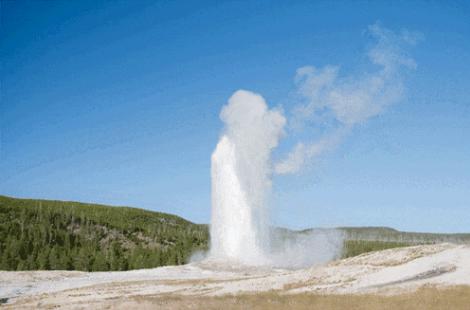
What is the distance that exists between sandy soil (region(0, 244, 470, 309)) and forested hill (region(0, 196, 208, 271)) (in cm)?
3085

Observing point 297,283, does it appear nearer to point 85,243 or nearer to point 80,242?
point 85,243

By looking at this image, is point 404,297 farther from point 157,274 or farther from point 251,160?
point 251,160

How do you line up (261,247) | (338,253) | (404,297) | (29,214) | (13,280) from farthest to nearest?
(29,214) < (338,253) < (261,247) < (13,280) < (404,297)

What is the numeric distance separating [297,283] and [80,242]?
109 metres

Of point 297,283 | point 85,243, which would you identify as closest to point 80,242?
point 85,243

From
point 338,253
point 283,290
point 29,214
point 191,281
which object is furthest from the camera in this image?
point 29,214

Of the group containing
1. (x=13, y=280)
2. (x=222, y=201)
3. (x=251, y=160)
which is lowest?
(x=13, y=280)

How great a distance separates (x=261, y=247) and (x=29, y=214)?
11046 cm

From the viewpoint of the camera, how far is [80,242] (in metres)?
140

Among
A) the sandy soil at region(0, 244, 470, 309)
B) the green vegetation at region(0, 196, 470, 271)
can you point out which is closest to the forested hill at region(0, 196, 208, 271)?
the green vegetation at region(0, 196, 470, 271)

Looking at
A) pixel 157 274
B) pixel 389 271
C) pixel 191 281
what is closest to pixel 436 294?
pixel 389 271

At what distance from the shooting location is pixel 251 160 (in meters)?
84.6

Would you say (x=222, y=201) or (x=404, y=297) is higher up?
(x=222, y=201)

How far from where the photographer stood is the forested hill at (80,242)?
97000mm
